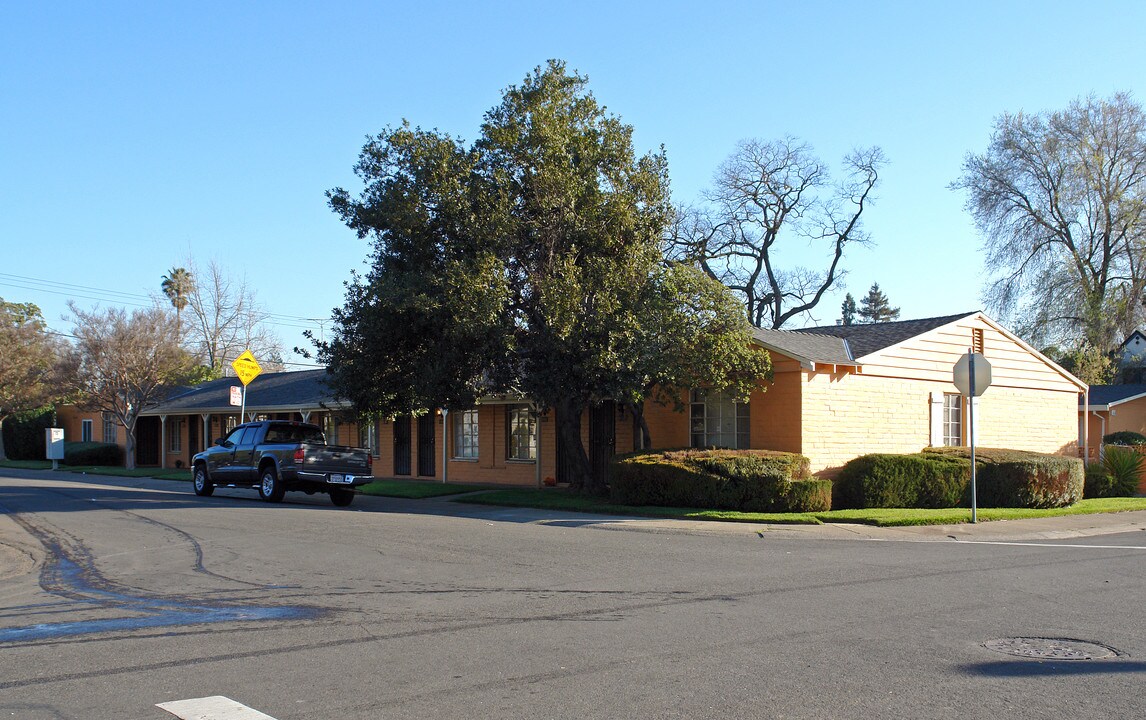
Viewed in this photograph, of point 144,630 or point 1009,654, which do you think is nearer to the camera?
point 1009,654

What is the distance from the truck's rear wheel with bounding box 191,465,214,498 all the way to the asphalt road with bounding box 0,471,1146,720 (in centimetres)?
892

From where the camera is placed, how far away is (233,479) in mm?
23422

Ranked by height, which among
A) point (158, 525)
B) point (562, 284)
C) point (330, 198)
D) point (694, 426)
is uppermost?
point (330, 198)

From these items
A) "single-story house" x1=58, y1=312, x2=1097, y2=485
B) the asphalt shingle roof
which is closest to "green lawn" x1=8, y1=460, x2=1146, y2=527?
"single-story house" x1=58, y1=312, x2=1097, y2=485

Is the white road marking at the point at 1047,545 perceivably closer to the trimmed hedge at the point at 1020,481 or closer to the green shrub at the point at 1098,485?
the trimmed hedge at the point at 1020,481

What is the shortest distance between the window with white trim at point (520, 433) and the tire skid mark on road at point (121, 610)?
14919 mm

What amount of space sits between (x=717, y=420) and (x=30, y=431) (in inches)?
1651

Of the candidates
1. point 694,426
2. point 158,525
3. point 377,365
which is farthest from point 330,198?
point 694,426

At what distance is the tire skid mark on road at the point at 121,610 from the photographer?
27.1 ft

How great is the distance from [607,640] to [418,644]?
4.74ft

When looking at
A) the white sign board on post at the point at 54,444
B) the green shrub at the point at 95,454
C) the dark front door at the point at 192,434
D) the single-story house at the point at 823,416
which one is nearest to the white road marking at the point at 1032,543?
the single-story house at the point at 823,416

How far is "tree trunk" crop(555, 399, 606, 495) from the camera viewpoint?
2094 cm

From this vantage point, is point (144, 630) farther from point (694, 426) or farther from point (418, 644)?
point (694, 426)

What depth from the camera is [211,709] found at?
5.79 m
